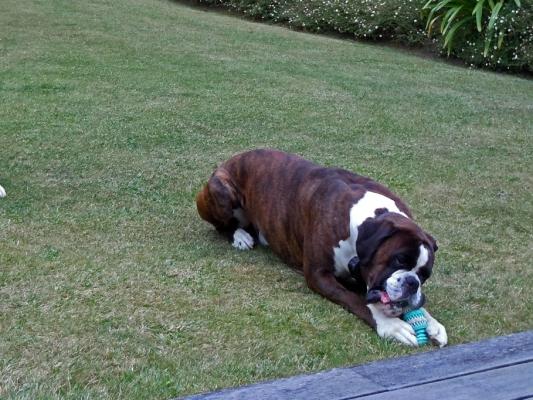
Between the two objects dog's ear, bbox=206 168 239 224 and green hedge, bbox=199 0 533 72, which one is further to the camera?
green hedge, bbox=199 0 533 72

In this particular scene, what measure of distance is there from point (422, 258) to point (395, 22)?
1263 cm

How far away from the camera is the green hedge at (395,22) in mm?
13703

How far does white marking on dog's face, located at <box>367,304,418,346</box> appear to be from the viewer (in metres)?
3.85

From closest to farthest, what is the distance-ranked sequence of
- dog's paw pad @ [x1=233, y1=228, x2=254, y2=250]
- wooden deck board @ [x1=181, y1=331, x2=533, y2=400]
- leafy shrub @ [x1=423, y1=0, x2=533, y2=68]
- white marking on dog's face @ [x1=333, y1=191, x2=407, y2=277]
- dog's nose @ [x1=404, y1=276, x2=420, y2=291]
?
wooden deck board @ [x1=181, y1=331, x2=533, y2=400], dog's nose @ [x1=404, y1=276, x2=420, y2=291], white marking on dog's face @ [x1=333, y1=191, x2=407, y2=277], dog's paw pad @ [x1=233, y1=228, x2=254, y2=250], leafy shrub @ [x1=423, y1=0, x2=533, y2=68]

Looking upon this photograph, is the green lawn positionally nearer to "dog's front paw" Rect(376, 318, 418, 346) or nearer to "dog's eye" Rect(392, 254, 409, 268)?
"dog's front paw" Rect(376, 318, 418, 346)

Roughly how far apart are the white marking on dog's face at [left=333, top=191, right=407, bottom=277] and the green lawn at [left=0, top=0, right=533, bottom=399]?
23cm

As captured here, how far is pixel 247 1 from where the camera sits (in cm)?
1838

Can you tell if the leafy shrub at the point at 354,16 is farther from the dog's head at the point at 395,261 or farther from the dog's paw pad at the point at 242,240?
the dog's head at the point at 395,261

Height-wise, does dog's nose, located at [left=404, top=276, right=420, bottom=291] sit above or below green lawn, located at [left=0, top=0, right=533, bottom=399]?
above

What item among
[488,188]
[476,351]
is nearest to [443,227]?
[488,188]

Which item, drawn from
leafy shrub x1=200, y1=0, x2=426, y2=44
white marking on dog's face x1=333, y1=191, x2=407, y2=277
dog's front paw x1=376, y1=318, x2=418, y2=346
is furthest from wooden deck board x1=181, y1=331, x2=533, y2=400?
leafy shrub x1=200, y1=0, x2=426, y2=44

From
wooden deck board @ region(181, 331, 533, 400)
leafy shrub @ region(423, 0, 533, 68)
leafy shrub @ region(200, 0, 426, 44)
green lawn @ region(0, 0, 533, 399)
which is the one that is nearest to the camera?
wooden deck board @ region(181, 331, 533, 400)

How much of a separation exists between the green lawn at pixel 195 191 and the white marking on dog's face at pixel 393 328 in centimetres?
7

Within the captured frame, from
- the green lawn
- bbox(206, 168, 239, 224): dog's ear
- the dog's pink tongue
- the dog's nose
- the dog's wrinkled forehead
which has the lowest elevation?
the green lawn
